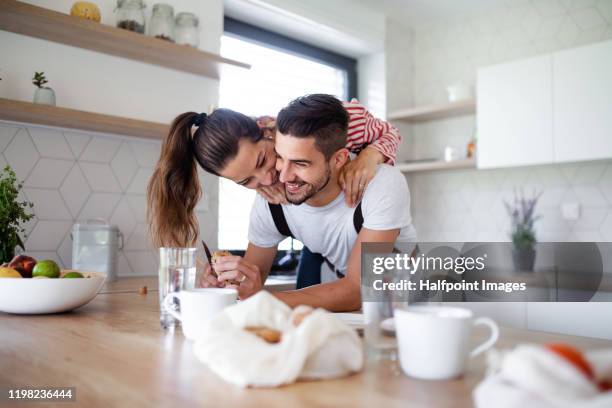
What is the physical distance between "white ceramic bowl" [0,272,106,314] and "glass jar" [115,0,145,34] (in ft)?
4.67

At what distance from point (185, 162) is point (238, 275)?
0.56m

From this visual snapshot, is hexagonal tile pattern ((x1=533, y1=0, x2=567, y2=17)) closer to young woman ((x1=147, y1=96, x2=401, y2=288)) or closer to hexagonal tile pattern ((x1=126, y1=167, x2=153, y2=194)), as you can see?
young woman ((x1=147, y1=96, x2=401, y2=288))

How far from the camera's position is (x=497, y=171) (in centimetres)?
351

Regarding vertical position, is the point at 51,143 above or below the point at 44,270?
above

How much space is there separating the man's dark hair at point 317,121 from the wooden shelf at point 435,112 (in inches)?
78.6

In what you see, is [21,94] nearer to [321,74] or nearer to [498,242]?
[321,74]

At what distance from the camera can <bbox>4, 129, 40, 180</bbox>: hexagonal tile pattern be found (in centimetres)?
219

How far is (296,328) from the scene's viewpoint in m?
0.70

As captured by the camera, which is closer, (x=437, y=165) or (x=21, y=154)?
(x=21, y=154)

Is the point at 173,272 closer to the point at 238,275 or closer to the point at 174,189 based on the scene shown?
the point at 238,275

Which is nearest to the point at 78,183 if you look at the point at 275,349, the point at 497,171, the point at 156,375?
the point at 156,375

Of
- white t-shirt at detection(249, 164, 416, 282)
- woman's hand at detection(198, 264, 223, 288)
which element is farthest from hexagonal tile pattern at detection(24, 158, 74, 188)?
woman's hand at detection(198, 264, 223, 288)

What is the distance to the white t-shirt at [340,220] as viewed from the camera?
1.57 meters

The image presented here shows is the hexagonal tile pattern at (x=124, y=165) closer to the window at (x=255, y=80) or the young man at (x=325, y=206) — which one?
the window at (x=255, y=80)
